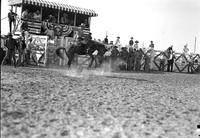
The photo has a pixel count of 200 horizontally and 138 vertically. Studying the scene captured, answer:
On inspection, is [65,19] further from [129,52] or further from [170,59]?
[170,59]

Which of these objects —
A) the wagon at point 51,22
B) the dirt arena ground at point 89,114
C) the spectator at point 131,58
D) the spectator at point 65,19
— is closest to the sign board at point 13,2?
the wagon at point 51,22

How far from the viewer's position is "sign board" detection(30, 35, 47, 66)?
24812mm

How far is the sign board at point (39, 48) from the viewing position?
24812 mm

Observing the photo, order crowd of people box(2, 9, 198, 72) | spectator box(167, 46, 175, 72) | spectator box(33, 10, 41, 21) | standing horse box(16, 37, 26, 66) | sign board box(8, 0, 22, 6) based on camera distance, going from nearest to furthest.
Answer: standing horse box(16, 37, 26, 66) → crowd of people box(2, 9, 198, 72) → sign board box(8, 0, 22, 6) → spectator box(33, 10, 41, 21) → spectator box(167, 46, 175, 72)

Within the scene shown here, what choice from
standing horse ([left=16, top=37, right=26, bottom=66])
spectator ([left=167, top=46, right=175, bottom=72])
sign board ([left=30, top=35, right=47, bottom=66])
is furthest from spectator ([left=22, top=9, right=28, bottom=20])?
spectator ([left=167, top=46, right=175, bottom=72])

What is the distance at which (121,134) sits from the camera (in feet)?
22.8

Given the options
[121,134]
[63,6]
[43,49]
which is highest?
[63,6]

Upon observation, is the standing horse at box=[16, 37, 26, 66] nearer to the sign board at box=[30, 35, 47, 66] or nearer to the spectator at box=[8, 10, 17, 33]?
the sign board at box=[30, 35, 47, 66]

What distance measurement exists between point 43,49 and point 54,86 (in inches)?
524

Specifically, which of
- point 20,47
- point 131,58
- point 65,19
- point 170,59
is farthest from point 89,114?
point 170,59

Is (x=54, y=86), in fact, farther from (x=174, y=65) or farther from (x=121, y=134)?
(x=174, y=65)

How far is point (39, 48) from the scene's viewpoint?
82.2ft

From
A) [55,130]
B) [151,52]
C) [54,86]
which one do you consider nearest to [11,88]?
[54,86]

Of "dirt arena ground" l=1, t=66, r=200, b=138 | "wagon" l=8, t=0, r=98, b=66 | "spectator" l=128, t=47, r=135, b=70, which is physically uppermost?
"wagon" l=8, t=0, r=98, b=66
